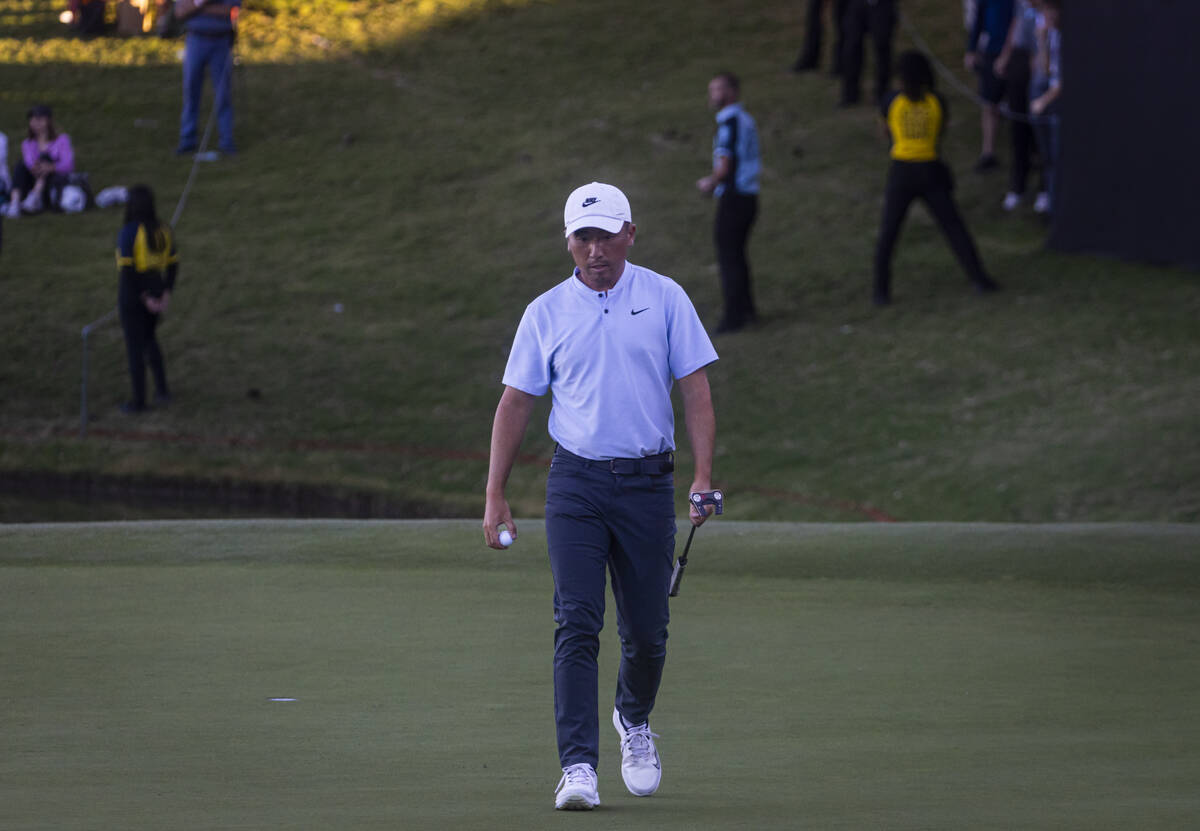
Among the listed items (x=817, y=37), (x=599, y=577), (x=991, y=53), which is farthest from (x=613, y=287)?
(x=817, y=37)

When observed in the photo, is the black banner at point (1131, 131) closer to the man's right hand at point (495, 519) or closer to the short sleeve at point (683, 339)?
the short sleeve at point (683, 339)

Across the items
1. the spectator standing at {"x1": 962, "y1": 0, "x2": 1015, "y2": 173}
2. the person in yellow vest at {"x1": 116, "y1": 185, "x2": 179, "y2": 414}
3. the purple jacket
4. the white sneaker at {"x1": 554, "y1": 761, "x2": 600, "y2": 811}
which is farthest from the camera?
the purple jacket

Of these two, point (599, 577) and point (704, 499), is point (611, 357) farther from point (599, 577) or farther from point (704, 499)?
point (599, 577)

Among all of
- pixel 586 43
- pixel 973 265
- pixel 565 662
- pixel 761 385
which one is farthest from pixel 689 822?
pixel 586 43

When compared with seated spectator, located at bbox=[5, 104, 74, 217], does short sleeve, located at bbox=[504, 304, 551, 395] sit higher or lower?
higher

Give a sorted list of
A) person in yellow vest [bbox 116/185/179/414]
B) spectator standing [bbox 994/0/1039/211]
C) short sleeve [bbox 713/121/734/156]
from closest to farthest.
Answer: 1. person in yellow vest [bbox 116/185/179/414]
2. short sleeve [bbox 713/121/734/156]
3. spectator standing [bbox 994/0/1039/211]

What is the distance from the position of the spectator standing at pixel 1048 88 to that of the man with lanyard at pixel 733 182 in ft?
12.0

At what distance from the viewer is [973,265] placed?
647 inches

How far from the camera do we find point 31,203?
Answer: 71.8 ft

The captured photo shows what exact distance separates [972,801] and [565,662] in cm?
110

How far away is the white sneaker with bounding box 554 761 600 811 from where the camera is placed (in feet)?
14.5

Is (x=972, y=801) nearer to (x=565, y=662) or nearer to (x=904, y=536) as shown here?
(x=565, y=662)

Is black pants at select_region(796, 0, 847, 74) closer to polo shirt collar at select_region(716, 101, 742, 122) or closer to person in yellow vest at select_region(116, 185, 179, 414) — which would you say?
polo shirt collar at select_region(716, 101, 742, 122)

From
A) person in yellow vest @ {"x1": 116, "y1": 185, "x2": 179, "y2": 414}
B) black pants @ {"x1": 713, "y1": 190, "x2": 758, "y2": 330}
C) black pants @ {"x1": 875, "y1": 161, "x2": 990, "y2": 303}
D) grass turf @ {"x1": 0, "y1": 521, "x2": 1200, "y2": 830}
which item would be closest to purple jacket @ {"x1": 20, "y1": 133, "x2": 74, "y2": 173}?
person in yellow vest @ {"x1": 116, "y1": 185, "x2": 179, "y2": 414}
